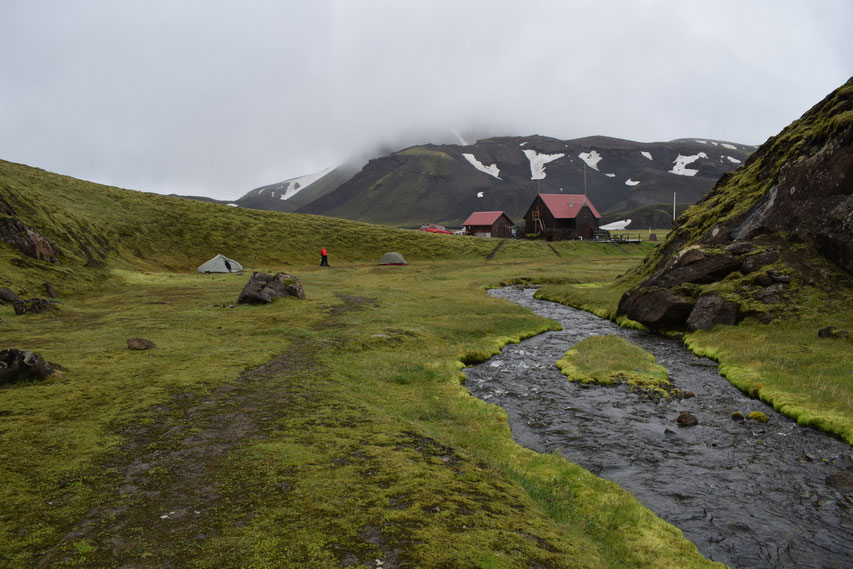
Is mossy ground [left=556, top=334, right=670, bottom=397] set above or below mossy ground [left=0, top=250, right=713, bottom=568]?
below

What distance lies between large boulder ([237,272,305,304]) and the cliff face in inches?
1104

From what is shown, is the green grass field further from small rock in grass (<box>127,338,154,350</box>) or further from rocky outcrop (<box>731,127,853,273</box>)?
rocky outcrop (<box>731,127,853,273</box>)

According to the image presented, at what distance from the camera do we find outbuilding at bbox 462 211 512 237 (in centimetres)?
16312

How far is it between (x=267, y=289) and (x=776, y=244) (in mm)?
38054

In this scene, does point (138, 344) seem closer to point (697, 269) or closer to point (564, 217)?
point (697, 269)

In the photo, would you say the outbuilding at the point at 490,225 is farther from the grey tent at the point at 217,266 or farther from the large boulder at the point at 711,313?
the large boulder at the point at 711,313

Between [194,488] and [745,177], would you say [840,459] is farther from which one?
[745,177]

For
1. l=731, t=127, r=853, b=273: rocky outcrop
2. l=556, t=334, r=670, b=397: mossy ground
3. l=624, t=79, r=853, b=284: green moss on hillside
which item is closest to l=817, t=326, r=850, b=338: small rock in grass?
l=731, t=127, r=853, b=273: rocky outcrop

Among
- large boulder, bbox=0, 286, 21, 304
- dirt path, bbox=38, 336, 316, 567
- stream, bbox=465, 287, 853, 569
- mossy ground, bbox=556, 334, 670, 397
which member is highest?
large boulder, bbox=0, 286, 21, 304

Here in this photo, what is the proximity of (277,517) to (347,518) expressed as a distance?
1216 mm

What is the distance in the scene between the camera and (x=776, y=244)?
1283 inches

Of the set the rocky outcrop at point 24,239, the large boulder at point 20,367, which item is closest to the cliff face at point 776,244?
the large boulder at point 20,367

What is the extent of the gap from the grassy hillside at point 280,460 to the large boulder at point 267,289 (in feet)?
15.8

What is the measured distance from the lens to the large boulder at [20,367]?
14.8 m
